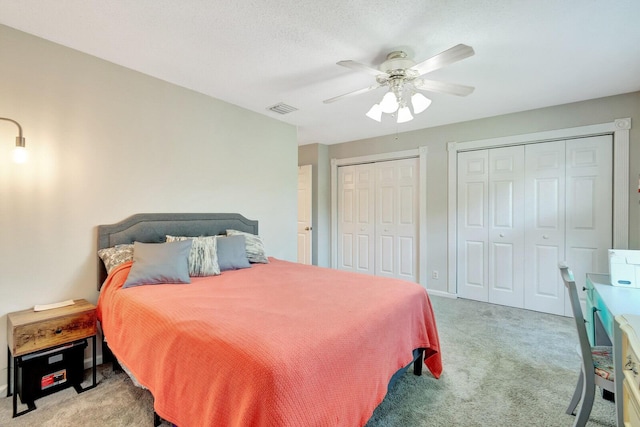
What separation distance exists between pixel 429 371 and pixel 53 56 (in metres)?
3.62

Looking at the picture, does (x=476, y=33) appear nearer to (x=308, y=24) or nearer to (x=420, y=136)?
(x=308, y=24)

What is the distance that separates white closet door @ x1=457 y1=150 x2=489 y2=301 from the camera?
3.77 metres

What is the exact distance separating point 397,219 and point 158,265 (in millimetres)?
3382

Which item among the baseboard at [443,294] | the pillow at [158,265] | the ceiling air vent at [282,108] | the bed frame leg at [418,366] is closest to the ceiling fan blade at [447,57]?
the ceiling air vent at [282,108]

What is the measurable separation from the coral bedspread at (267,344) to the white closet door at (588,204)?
7.67 feet

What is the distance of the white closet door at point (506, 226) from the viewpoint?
3.54 metres

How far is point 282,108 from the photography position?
339 centimetres

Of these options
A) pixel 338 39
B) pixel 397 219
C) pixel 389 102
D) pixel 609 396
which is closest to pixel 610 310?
pixel 609 396

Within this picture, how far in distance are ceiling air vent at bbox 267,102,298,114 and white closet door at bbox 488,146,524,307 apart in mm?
2578

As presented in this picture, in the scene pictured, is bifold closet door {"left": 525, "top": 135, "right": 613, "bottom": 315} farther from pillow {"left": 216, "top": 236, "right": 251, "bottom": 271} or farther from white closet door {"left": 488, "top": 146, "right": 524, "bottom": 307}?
pillow {"left": 216, "top": 236, "right": 251, "bottom": 271}

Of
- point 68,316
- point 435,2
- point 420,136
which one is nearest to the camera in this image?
point 435,2

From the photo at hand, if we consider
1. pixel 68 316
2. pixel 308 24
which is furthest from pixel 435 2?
pixel 68 316

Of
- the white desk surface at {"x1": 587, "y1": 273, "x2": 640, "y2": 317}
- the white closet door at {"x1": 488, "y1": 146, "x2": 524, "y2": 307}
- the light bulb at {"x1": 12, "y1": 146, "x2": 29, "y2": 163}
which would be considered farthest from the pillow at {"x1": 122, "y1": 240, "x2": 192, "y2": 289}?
the white closet door at {"x1": 488, "y1": 146, "x2": 524, "y2": 307}

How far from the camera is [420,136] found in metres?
4.25
